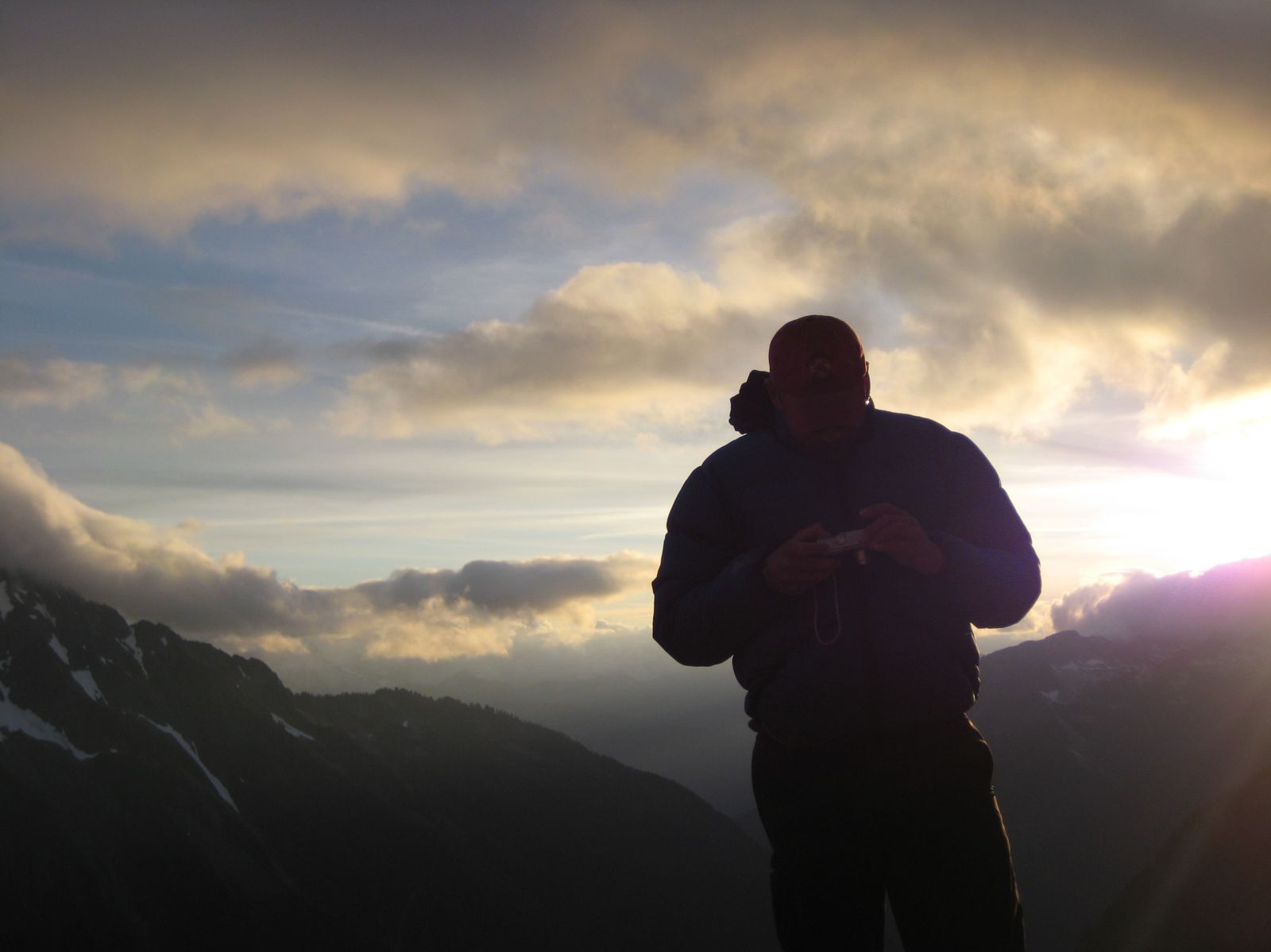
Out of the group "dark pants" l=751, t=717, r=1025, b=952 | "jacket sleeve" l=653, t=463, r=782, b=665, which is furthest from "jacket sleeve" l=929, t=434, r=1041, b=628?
"jacket sleeve" l=653, t=463, r=782, b=665

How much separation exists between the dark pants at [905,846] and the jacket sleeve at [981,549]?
698 mm

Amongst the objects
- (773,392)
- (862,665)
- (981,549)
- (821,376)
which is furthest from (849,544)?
(773,392)

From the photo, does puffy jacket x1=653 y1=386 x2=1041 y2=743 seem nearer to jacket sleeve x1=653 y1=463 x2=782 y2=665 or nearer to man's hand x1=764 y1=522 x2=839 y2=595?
jacket sleeve x1=653 y1=463 x2=782 y2=665

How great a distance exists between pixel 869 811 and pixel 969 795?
56 centimetres

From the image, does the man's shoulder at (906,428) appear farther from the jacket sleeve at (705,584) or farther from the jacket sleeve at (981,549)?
the jacket sleeve at (705,584)

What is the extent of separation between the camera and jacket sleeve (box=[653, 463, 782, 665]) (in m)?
4.84

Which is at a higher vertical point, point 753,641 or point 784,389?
point 784,389

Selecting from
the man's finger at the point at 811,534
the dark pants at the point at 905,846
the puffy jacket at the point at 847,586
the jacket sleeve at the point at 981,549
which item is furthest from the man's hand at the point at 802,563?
the dark pants at the point at 905,846

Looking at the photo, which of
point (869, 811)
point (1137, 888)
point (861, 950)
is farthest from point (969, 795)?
point (1137, 888)

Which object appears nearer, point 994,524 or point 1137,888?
point 994,524

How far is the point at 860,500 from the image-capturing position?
5254 millimetres

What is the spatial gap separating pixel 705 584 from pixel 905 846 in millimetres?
1790

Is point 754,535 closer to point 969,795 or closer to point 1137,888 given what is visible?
point 969,795

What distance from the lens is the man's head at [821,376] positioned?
5.16 meters
